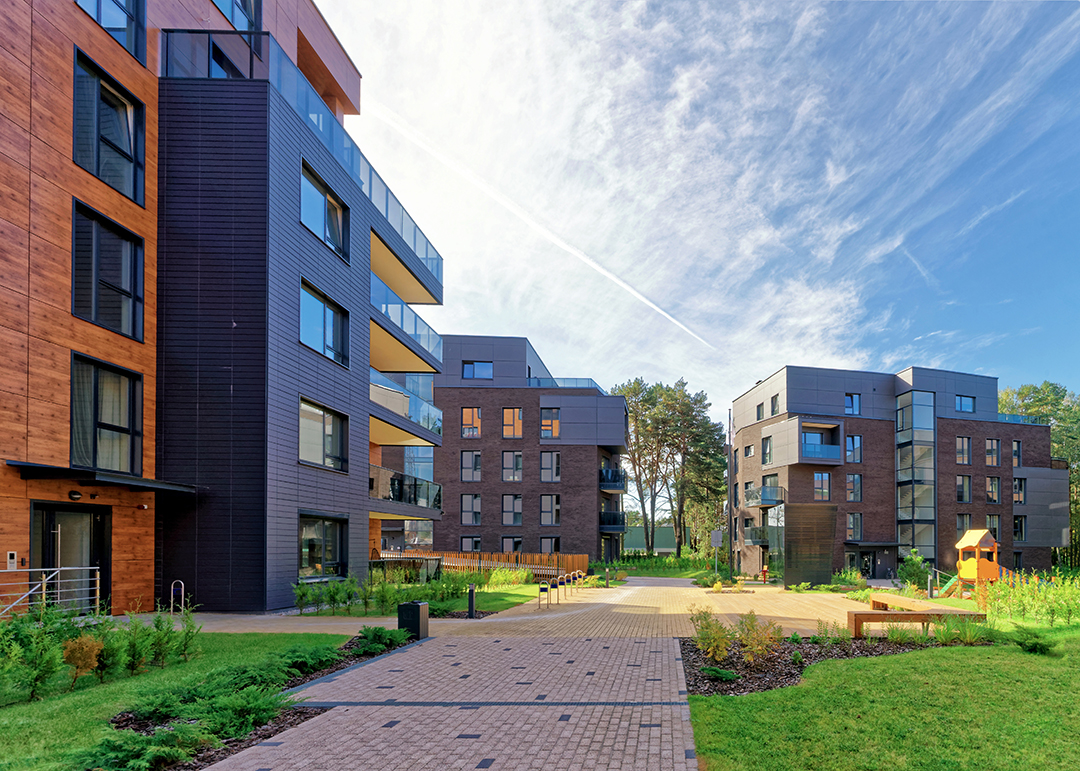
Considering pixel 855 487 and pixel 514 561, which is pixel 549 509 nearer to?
pixel 514 561

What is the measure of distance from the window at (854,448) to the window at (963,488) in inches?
270

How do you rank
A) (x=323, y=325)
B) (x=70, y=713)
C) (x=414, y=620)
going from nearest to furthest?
(x=70, y=713)
(x=414, y=620)
(x=323, y=325)

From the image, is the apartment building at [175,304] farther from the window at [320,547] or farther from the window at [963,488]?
the window at [963,488]

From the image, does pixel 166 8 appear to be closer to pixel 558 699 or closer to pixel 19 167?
pixel 19 167

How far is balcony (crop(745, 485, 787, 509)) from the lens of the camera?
148 ft

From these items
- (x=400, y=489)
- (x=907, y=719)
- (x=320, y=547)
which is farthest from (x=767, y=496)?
(x=907, y=719)

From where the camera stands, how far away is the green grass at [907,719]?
6.27m

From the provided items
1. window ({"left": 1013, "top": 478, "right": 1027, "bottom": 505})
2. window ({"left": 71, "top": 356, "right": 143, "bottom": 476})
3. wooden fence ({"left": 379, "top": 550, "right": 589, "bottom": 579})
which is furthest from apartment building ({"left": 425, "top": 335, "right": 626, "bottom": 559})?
window ({"left": 71, "top": 356, "right": 143, "bottom": 476})

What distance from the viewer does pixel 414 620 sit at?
564 inches

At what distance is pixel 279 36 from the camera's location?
22922 mm

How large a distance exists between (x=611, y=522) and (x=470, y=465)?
36.5ft

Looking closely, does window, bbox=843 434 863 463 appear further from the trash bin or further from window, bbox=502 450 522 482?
the trash bin

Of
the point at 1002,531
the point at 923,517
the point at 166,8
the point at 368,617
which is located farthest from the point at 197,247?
the point at 1002,531

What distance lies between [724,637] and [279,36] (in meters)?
22.0
